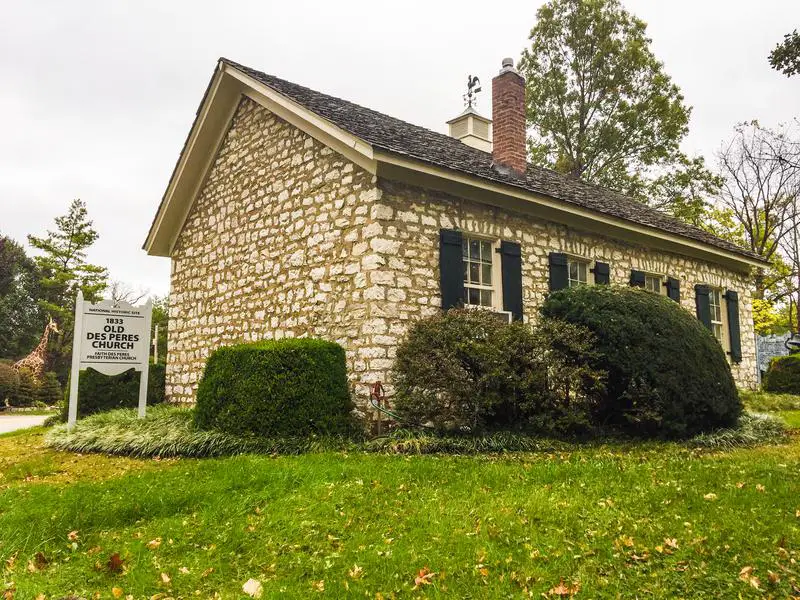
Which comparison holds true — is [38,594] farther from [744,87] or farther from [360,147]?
[744,87]

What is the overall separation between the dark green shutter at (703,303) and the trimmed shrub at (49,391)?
23.9m

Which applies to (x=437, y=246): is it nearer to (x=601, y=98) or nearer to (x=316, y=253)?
(x=316, y=253)

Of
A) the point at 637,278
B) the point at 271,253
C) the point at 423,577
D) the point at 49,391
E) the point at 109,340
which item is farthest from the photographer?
the point at 49,391

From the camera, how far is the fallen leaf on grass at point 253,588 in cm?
426

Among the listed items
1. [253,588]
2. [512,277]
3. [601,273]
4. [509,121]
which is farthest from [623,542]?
[509,121]

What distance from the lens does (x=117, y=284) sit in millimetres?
43562

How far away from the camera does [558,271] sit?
39.4ft

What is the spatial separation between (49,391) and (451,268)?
22936 mm

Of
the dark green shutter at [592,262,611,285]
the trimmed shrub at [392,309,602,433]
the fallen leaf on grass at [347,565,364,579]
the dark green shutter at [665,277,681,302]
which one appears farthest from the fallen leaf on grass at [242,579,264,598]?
the dark green shutter at [665,277,681,302]

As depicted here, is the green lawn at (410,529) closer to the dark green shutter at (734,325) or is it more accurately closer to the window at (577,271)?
the window at (577,271)

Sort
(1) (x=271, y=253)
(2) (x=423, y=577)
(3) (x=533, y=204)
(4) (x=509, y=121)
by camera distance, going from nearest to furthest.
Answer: (2) (x=423, y=577), (3) (x=533, y=204), (1) (x=271, y=253), (4) (x=509, y=121)

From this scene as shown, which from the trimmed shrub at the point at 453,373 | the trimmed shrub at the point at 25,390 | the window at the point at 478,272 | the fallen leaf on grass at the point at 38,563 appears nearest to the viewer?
the fallen leaf on grass at the point at 38,563

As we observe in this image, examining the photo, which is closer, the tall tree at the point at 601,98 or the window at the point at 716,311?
the window at the point at 716,311

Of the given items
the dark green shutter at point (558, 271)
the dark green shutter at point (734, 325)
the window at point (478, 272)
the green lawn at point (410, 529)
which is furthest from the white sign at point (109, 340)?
the dark green shutter at point (734, 325)
